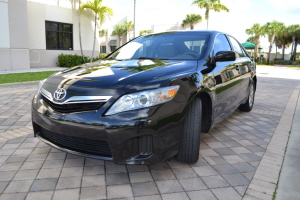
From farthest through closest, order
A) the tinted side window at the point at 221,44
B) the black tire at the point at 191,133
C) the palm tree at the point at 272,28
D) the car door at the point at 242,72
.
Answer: the palm tree at the point at 272,28 < the car door at the point at 242,72 < the tinted side window at the point at 221,44 < the black tire at the point at 191,133

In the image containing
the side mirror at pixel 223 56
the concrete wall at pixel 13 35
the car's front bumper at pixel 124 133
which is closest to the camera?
the car's front bumper at pixel 124 133

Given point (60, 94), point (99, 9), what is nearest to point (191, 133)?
point (60, 94)

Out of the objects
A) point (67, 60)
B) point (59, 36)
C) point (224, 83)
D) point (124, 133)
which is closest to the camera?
point (124, 133)

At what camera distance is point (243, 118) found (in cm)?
506

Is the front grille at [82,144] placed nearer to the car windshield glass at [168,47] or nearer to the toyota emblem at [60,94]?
the toyota emblem at [60,94]

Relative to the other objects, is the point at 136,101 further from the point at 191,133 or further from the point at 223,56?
the point at 223,56

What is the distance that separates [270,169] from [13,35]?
13.0 m

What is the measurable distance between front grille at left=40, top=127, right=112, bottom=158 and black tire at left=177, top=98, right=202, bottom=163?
0.78 meters

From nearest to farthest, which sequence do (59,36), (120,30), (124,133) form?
1. (124,133)
2. (59,36)
3. (120,30)

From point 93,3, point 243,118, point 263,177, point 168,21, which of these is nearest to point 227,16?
point 168,21

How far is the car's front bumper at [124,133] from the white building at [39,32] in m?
11.8

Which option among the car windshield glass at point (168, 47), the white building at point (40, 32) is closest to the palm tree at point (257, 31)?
the white building at point (40, 32)

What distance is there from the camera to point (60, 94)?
246 cm

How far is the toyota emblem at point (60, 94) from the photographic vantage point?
2.44 meters
